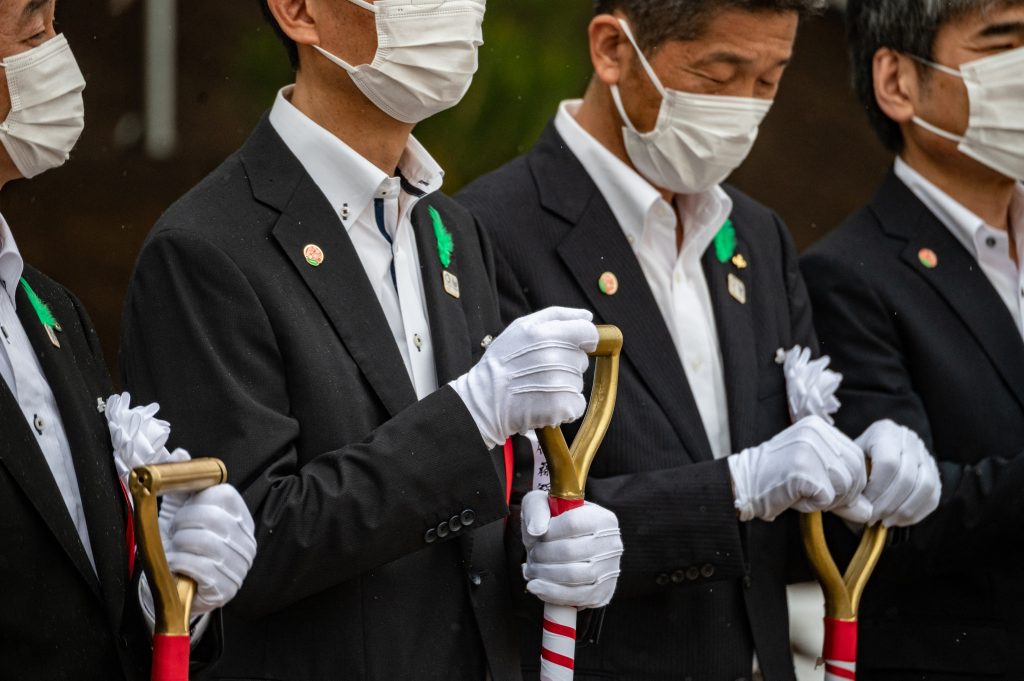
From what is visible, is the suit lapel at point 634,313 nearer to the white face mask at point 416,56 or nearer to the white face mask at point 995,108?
the white face mask at point 416,56

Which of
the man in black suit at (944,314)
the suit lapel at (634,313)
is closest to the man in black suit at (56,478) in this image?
the suit lapel at (634,313)

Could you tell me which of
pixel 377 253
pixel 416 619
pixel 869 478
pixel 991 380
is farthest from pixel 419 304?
pixel 991 380

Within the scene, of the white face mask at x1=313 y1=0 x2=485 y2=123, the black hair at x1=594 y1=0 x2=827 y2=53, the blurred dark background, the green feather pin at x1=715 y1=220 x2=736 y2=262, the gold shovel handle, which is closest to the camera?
the white face mask at x1=313 y1=0 x2=485 y2=123

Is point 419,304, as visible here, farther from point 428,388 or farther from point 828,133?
point 828,133

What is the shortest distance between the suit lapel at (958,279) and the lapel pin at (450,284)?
1389 mm

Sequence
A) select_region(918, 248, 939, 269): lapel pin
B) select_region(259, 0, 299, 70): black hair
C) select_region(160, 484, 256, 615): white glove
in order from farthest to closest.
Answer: select_region(918, 248, 939, 269): lapel pin, select_region(259, 0, 299, 70): black hair, select_region(160, 484, 256, 615): white glove

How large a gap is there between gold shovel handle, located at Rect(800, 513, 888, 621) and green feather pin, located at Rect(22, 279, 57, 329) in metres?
1.63

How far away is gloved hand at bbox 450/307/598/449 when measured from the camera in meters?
2.85

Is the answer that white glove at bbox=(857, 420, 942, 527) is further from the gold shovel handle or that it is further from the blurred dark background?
the blurred dark background

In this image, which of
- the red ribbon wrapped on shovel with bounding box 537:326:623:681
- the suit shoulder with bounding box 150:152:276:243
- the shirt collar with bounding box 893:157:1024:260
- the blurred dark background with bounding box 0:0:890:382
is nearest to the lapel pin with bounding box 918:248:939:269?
the shirt collar with bounding box 893:157:1024:260

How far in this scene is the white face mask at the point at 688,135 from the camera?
150 inches

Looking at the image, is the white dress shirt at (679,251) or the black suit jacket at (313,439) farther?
the white dress shirt at (679,251)

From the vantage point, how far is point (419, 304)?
312 cm

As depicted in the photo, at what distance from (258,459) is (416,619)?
0.43 meters
